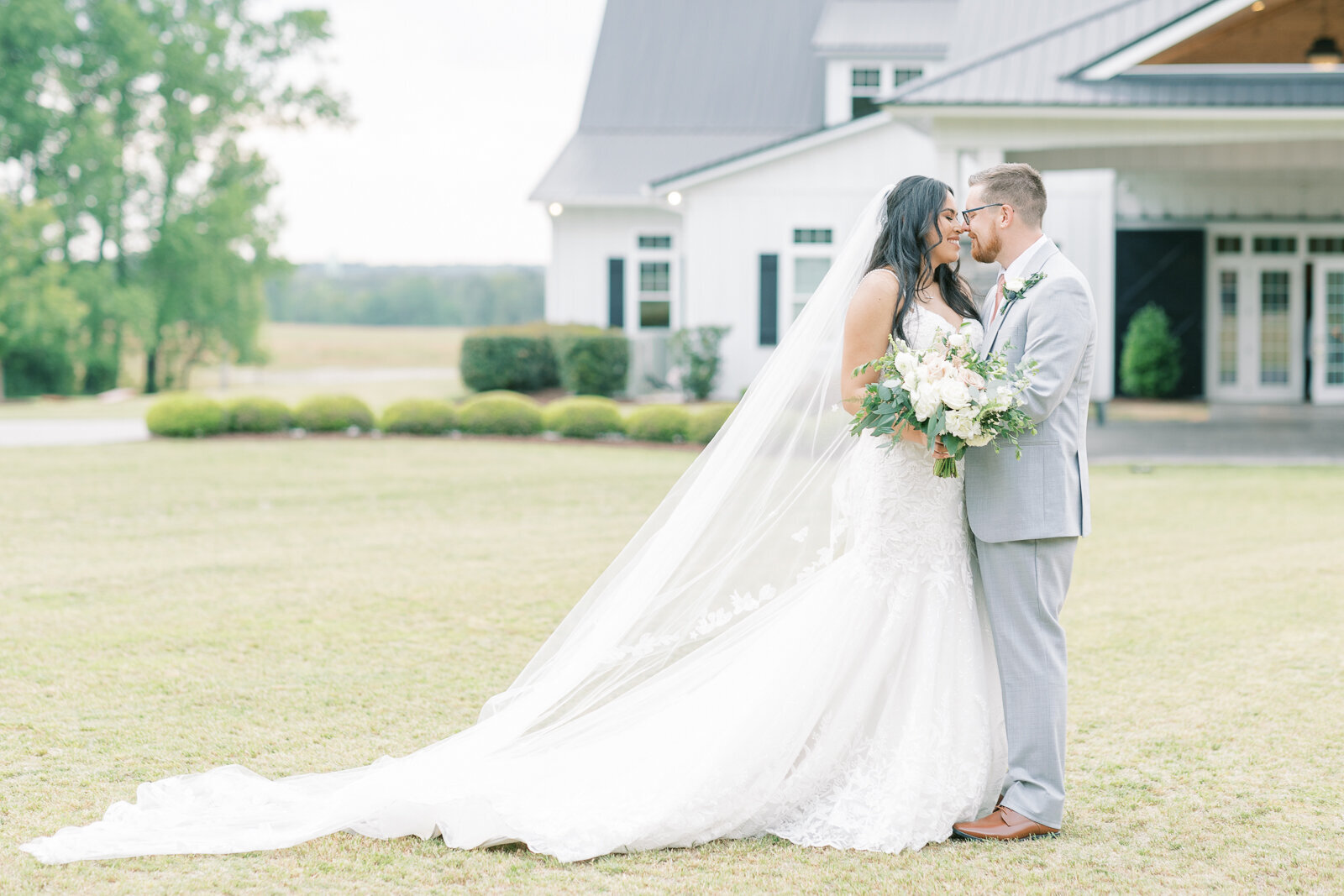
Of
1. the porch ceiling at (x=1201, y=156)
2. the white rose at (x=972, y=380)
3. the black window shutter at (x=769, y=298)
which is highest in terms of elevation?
the porch ceiling at (x=1201, y=156)

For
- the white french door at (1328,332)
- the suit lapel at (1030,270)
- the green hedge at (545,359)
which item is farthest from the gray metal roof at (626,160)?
the suit lapel at (1030,270)

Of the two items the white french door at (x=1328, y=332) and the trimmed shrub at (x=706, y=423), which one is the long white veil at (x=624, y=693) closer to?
the trimmed shrub at (x=706, y=423)

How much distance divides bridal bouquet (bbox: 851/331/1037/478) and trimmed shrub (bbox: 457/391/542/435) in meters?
13.5

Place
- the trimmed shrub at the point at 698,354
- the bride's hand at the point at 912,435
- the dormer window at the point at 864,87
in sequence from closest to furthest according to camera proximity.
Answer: the bride's hand at the point at 912,435
the trimmed shrub at the point at 698,354
the dormer window at the point at 864,87

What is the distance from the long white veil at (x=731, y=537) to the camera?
441 cm

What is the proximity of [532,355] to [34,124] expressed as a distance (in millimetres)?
14897

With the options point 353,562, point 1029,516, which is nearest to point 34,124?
point 353,562

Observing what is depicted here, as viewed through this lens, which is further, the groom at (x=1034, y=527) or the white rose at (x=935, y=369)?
the groom at (x=1034, y=527)

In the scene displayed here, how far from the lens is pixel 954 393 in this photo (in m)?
3.73

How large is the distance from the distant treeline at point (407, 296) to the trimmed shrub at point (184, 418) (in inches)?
1540

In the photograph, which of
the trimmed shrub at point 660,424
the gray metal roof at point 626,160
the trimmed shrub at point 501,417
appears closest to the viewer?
the trimmed shrub at point 660,424

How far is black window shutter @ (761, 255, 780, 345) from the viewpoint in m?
20.9

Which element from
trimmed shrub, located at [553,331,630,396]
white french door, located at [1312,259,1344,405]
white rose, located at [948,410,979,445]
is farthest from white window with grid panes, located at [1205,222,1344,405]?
white rose, located at [948,410,979,445]

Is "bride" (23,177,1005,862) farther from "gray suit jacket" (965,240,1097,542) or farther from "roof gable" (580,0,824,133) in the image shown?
"roof gable" (580,0,824,133)
